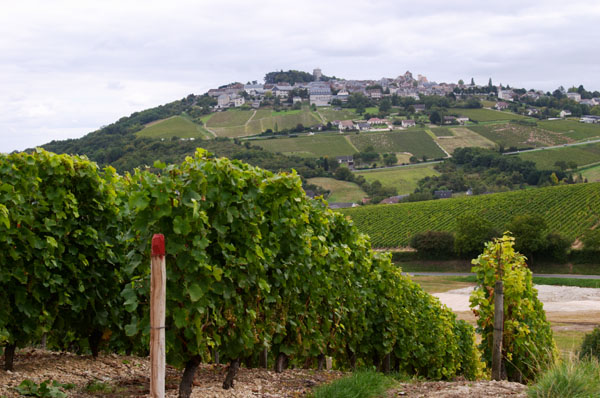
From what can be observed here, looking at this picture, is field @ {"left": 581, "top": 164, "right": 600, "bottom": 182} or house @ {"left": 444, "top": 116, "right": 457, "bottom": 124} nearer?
field @ {"left": 581, "top": 164, "right": 600, "bottom": 182}

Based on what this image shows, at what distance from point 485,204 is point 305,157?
5801cm

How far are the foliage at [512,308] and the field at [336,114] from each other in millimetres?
160015

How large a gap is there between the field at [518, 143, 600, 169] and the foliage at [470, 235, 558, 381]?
11025 cm

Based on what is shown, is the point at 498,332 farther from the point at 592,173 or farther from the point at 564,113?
the point at 564,113

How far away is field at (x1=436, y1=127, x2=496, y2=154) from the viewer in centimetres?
13350

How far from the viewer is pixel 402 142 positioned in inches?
5517

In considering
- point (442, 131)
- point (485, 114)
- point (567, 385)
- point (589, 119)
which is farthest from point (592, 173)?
point (567, 385)

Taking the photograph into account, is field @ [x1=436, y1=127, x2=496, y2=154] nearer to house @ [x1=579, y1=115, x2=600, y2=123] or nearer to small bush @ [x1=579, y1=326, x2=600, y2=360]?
house @ [x1=579, y1=115, x2=600, y2=123]

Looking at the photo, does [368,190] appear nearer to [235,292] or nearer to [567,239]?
[567,239]

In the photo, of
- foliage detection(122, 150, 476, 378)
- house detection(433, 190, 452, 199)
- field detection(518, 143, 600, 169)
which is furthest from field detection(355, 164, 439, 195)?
foliage detection(122, 150, 476, 378)

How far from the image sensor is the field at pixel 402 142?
133375mm

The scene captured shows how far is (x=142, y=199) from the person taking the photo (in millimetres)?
4984

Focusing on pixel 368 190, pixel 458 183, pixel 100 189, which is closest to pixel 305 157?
pixel 368 190

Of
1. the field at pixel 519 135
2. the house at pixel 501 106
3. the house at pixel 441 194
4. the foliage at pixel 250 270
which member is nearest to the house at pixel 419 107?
the house at pixel 501 106
